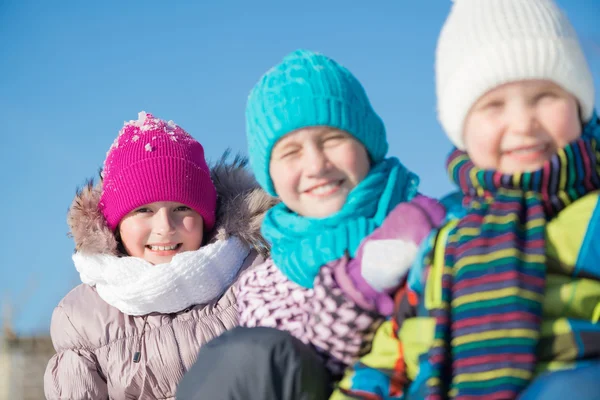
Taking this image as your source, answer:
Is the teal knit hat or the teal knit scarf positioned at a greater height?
the teal knit hat

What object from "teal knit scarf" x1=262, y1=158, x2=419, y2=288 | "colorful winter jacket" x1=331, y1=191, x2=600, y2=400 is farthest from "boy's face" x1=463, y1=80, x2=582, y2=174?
"teal knit scarf" x1=262, y1=158, x2=419, y2=288

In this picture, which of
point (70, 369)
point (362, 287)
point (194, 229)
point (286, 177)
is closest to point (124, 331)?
point (70, 369)

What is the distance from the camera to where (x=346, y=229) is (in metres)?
2.22

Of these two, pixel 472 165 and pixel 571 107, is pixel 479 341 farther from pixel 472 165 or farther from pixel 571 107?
pixel 571 107

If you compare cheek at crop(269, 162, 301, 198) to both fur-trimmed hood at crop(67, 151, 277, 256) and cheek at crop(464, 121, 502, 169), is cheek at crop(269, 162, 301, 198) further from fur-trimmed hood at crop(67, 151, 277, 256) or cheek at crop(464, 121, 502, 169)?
fur-trimmed hood at crop(67, 151, 277, 256)

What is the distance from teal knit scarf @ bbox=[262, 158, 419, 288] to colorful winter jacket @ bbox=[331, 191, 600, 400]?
1.02 ft

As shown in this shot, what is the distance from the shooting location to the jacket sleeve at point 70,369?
3.13 metres

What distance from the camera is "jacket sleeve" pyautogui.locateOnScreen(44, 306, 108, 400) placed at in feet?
10.3

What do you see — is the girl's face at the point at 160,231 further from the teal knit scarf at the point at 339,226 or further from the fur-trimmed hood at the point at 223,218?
the teal knit scarf at the point at 339,226

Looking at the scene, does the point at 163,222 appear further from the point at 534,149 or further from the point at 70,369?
the point at 534,149

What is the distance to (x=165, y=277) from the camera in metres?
3.08

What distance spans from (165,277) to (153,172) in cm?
51

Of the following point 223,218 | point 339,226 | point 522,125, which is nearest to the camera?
point 522,125

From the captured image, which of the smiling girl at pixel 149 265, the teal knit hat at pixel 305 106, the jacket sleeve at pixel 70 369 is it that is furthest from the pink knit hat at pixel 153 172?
the teal knit hat at pixel 305 106
